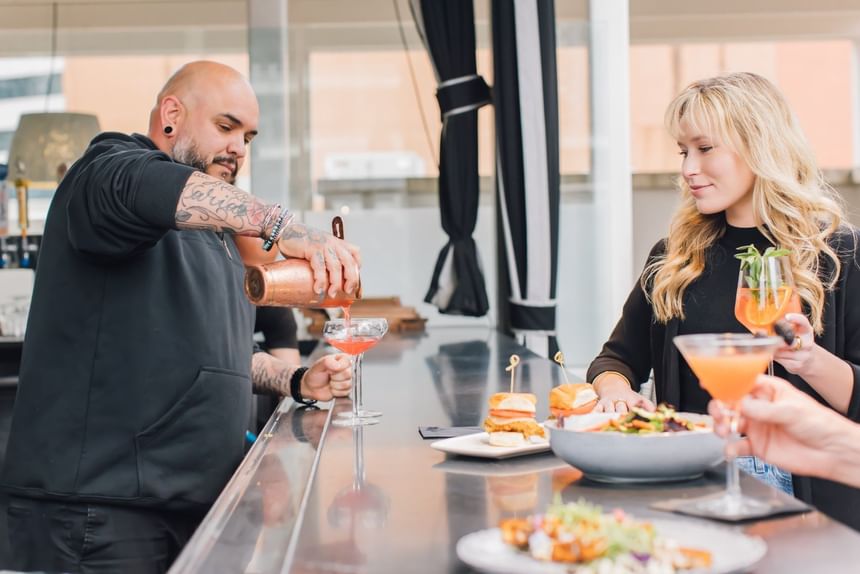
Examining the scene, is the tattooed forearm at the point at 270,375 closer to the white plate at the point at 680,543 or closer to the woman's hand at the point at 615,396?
the woman's hand at the point at 615,396

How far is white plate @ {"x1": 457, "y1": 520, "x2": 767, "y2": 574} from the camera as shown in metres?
0.94

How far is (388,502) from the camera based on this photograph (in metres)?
1.29

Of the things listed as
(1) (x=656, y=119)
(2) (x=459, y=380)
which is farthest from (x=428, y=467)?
(1) (x=656, y=119)

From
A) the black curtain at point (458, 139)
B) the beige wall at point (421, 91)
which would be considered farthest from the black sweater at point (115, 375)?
the beige wall at point (421, 91)

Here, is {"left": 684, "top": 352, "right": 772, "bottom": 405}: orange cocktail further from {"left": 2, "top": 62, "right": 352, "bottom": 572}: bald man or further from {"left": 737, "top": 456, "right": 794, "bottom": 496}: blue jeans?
{"left": 2, "top": 62, "right": 352, "bottom": 572}: bald man

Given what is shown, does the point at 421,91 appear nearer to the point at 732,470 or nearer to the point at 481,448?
the point at 481,448

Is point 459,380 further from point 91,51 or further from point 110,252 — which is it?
point 91,51

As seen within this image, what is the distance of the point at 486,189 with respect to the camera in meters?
4.80

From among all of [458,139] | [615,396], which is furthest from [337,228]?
[458,139]

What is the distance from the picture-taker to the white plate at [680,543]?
94 centimetres

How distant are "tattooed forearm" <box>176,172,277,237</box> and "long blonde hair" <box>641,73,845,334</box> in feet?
2.98

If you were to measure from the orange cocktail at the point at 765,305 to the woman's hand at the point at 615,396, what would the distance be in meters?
0.21

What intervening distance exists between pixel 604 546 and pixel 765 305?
80 centimetres

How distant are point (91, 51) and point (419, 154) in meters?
1.73
